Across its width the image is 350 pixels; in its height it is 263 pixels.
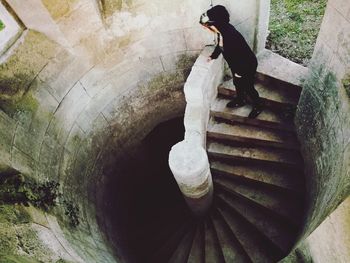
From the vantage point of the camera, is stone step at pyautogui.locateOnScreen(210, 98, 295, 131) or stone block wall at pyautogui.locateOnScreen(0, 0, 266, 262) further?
stone step at pyautogui.locateOnScreen(210, 98, 295, 131)

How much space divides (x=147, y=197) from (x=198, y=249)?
2.02 meters

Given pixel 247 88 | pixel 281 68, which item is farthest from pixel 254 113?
pixel 281 68

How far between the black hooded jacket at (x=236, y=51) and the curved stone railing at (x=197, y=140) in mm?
573

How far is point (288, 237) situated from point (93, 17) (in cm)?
503

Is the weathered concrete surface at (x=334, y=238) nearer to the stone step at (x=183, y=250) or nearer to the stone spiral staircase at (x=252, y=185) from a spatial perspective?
the stone spiral staircase at (x=252, y=185)

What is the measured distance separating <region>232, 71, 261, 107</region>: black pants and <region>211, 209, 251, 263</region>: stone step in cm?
243

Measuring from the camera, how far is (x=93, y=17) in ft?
18.8

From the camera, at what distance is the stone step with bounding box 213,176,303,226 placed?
6.47 metres

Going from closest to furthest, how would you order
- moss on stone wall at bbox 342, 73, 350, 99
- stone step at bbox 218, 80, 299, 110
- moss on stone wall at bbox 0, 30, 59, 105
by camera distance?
moss on stone wall at bbox 342, 73, 350, 99 < moss on stone wall at bbox 0, 30, 59, 105 < stone step at bbox 218, 80, 299, 110

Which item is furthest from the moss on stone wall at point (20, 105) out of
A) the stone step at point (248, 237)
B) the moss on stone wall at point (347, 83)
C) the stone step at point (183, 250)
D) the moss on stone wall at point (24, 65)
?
the moss on stone wall at point (347, 83)

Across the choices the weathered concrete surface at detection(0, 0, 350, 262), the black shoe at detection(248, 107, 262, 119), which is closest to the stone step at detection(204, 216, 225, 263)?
the weathered concrete surface at detection(0, 0, 350, 262)

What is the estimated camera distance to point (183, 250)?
23.7 feet

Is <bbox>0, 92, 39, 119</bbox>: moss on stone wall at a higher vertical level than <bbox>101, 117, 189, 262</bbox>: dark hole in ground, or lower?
higher

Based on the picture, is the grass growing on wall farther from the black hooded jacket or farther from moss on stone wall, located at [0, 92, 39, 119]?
moss on stone wall, located at [0, 92, 39, 119]
